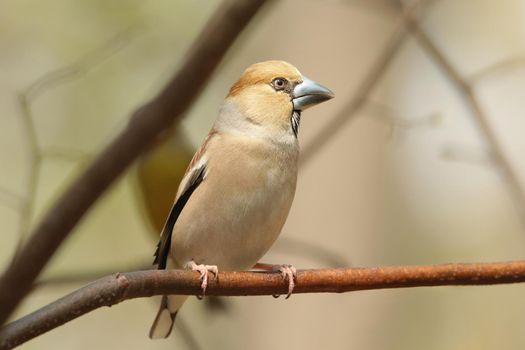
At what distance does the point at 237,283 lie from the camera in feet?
7.72

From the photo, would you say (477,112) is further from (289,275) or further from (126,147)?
(126,147)

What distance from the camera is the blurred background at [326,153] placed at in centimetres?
371

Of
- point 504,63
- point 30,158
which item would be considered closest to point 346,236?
point 504,63

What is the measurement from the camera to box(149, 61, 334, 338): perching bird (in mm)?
3320

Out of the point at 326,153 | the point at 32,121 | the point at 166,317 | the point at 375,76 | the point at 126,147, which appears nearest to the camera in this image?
the point at 126,147

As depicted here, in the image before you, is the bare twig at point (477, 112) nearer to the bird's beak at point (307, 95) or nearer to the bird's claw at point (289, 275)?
the bird's beak at point (307, 95)

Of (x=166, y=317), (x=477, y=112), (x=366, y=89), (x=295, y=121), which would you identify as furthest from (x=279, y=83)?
(x=166, y=317)

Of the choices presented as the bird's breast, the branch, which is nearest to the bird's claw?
the branch

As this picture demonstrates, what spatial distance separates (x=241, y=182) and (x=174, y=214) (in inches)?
15.6

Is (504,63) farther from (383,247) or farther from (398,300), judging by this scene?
(398,300)

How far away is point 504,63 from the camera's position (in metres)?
3.88

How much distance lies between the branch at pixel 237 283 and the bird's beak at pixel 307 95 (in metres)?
1.26

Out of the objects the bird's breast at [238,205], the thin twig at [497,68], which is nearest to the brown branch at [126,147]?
the bird's breast at [238,205]

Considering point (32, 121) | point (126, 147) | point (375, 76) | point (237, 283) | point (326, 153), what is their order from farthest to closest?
point (326, 153), point (375, 76), point (32, 121), point (126, 147), point (237, 283)
